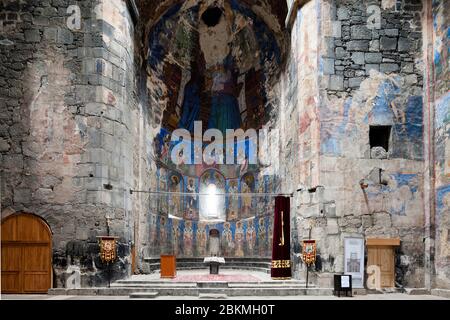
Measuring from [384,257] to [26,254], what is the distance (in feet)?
29.6

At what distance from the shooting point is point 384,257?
1195 centimetres

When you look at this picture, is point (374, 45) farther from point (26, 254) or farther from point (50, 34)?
point (26, 254)

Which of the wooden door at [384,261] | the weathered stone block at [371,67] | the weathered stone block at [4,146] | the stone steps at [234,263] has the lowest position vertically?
the stone steps at [234,263]

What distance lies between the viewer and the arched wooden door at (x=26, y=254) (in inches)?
446

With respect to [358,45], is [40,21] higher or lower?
higher

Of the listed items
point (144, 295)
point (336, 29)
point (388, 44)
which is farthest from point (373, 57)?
point (144, 295)

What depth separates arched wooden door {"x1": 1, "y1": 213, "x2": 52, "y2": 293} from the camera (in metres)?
11.3

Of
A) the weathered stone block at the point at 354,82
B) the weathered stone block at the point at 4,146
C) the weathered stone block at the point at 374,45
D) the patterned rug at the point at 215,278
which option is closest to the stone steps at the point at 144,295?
the patterned rug at the point at 215,278

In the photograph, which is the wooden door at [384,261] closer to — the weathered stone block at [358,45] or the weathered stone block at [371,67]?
the weathered stone block at [371,67]

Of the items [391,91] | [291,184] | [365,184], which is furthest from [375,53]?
[291,184]

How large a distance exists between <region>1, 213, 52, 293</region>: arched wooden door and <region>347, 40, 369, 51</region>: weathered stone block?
922cm

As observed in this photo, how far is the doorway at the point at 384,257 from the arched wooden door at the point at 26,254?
8.11 metres

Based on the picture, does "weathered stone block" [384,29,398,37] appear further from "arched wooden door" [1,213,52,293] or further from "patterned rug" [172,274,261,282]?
"arched wooden door" [1,213,52,293]

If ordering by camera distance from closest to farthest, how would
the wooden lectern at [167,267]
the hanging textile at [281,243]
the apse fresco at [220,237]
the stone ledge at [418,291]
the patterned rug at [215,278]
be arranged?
the stone ledge at [418,291] < the patterned rug at [215,278] < the hanging textile at [281,243] < the wooden lectern at [167,267] < the apse fresco at [220,237]
